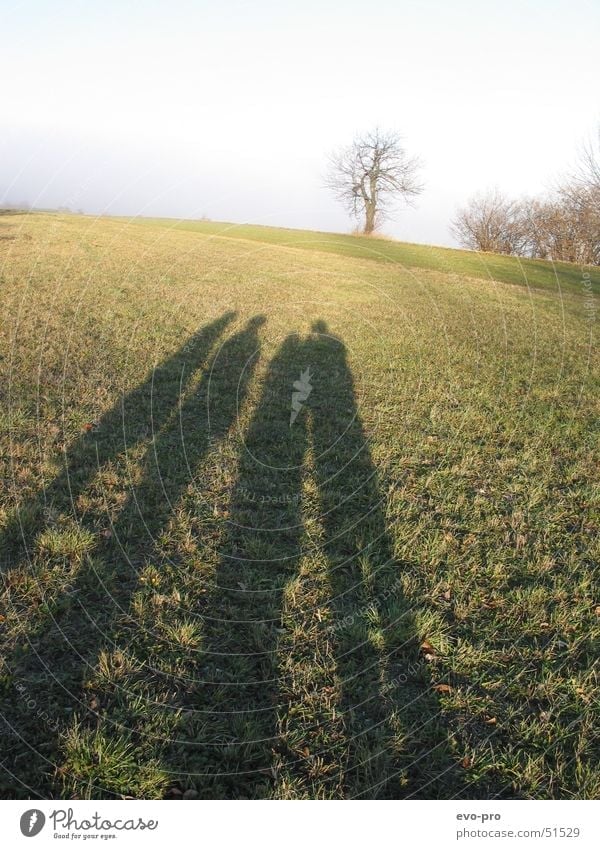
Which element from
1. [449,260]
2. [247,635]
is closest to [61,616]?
[247,635]

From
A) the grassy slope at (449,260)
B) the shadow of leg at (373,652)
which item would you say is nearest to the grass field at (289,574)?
the shadow of leg at (373,652)

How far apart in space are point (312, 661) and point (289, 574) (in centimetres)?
105

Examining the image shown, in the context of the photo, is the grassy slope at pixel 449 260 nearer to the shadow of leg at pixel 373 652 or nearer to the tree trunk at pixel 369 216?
the tree trunk at pixel 369 216

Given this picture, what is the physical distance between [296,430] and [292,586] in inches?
146

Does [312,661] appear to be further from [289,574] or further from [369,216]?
[369,216]

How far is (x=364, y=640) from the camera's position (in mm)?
4422

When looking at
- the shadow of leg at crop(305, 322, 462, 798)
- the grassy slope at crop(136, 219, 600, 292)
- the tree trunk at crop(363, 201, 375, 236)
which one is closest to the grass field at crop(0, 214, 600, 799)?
the shadow of leg at crop(305, 322, 462, 798)

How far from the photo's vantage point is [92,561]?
499cm

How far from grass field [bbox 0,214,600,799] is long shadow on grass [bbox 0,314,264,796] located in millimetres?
23

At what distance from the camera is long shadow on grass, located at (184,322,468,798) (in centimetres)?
343

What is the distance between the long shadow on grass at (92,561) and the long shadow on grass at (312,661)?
2.88 ft

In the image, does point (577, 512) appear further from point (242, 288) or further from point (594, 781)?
point (242, 288)

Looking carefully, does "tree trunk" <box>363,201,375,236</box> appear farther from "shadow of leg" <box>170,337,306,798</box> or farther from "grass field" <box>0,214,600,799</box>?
"shadow of leg" <box>170,337,306,798</box>
